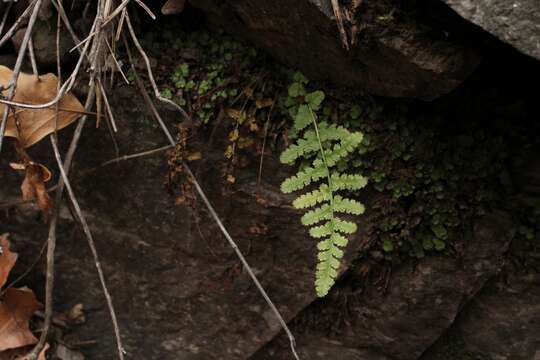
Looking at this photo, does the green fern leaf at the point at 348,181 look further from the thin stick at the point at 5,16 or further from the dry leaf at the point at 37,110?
the thin stick at the point at 5,16

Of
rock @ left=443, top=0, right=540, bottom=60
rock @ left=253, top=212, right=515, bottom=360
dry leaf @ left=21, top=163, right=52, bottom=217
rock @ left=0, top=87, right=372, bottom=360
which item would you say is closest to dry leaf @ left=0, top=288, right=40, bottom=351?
rock @ left=0, top=87, right=372, bottom=360

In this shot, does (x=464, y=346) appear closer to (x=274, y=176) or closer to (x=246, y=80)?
(x=274, y=176)

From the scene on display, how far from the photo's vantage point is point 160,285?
2.79 meters

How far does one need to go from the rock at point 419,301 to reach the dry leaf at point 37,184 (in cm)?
138

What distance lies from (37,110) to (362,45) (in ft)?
4.68

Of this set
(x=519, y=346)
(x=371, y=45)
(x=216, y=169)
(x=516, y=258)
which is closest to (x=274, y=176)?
(x=216, y=169)

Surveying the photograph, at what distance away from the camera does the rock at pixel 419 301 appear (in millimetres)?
2412

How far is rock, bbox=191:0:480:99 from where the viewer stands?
6.25 ft

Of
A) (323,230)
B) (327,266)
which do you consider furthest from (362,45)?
(327,266)

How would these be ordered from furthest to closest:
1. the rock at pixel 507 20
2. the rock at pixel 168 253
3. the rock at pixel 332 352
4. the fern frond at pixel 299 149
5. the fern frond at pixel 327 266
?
the rock at pixel 332 352
the rock at pixel 168 253
the fern frond at pixel 299 149
the fern frond at pixel 327 266
the rock at pixel 507 20

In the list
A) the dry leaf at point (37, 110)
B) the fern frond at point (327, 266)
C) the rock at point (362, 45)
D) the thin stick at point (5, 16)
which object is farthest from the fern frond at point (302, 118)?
the thin stick at point (5, 16)

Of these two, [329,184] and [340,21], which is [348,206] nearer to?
[329,184]

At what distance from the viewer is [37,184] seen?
245 centimetres

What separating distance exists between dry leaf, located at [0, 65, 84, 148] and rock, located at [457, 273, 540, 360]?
209 centimetres
